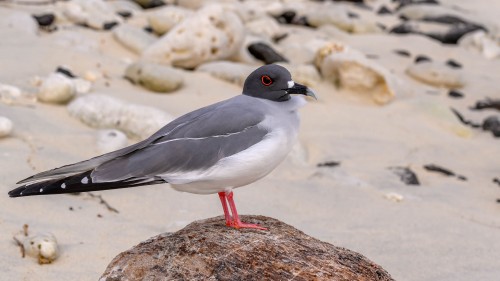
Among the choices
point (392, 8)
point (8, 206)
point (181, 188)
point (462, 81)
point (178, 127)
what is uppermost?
point (178, 127)

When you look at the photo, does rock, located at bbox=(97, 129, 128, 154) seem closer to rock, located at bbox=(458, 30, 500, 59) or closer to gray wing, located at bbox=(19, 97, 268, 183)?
gray wing, located at bbox=(19, 97, 268, 183)

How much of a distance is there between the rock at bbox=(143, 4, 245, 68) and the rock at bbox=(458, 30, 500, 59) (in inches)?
169

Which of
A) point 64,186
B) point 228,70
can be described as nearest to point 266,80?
point 64,186

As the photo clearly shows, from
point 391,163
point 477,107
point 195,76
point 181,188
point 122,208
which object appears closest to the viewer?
point 181,188

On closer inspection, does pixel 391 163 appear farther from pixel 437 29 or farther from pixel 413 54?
pixel 437 29

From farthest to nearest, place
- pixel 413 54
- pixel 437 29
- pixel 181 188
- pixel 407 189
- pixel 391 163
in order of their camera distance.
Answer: pixel 437 29, pixel 413 54, pixel 391 163, pixel 407 189, pixel 181 188

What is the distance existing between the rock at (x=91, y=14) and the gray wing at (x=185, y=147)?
22.0 ft

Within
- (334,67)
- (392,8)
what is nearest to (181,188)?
(334,67)

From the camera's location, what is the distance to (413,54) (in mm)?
11125

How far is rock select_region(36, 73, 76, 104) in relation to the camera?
675cm

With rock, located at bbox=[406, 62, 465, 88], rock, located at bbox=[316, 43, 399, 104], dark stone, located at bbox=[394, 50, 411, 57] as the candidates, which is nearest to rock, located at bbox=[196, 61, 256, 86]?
rock, located at bbox=[316, 43, 399, 104]

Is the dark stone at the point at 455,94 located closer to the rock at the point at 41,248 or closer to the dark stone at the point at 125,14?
the dark stone at the point at 125,14

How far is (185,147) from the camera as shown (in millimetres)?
3328

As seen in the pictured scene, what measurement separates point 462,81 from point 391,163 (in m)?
3.39
